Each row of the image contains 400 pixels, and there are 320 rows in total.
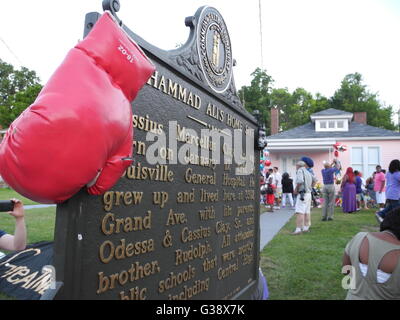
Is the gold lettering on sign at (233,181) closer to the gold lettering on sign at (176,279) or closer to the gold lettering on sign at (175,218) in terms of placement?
the gold lettering on sign at (175,218)

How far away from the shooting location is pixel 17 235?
102 inches

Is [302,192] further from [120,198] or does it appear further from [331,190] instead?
[120,198]

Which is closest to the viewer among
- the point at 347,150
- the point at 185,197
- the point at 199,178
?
the point at 185,197

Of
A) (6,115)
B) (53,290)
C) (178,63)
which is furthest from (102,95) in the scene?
(6,115)

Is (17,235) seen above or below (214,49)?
below

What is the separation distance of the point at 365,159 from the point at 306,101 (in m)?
26.3

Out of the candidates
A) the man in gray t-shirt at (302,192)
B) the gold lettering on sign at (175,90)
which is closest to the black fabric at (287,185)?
the man in gray t-shirt at (302,192)

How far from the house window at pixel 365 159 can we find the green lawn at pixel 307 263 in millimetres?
14452

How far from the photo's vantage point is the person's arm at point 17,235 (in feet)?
7.66

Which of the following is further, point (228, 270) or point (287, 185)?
point (287, 185)

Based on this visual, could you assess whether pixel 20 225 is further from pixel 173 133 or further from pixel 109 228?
pixel 173 133

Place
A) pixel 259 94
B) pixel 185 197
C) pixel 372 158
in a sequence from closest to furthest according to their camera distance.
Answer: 1. pixel 185 197
2. pixel 372 158
3. pixel 259 94

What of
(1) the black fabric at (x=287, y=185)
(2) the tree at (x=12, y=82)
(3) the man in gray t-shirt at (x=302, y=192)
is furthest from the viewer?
(2) the tree at (x=12, y=82)

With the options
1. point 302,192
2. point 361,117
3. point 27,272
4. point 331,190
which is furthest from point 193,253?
point 361,117
